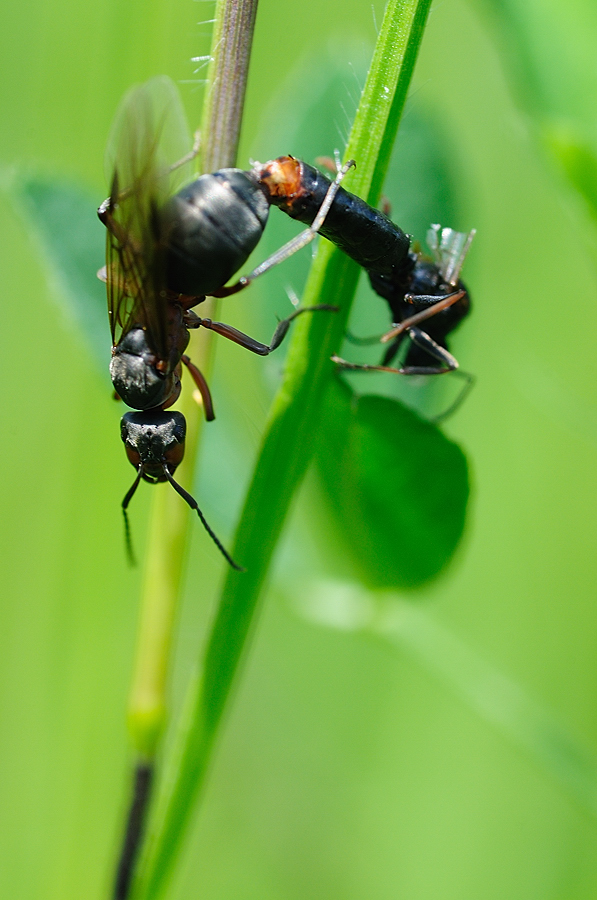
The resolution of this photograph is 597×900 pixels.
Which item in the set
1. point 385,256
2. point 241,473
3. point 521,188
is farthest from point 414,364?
point 521,188

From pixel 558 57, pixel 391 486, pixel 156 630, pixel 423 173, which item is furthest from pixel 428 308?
pixel 156 630

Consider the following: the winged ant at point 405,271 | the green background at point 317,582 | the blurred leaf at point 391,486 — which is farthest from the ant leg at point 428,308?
the blurred leaf at point 391,486

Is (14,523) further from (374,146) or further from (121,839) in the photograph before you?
(374,146)

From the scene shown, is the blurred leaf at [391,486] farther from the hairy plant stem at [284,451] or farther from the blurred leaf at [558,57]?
the blurred leaf at [558,57]

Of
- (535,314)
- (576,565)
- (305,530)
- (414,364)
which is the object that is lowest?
(576,565)

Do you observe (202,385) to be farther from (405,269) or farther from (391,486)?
(405,269)

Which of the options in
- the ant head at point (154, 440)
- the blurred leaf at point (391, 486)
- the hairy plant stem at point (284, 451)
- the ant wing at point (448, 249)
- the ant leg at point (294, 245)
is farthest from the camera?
the ant wing at point (448, 249)

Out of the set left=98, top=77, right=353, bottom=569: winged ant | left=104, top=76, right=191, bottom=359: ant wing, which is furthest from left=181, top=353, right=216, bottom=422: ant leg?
left=104, top=76, right=191, bottom=359: ant wing

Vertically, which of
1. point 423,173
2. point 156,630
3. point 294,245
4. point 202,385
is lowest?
point 156,630
